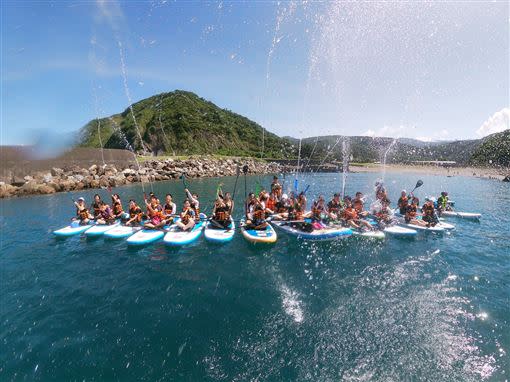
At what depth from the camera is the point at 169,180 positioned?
2272 inches

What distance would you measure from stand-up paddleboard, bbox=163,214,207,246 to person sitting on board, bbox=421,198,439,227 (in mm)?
16909

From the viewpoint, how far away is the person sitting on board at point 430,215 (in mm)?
21297

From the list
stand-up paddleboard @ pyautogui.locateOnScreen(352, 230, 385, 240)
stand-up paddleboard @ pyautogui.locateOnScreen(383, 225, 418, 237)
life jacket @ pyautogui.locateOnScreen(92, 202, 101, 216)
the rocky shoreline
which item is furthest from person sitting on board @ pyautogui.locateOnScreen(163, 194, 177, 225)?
stand-up paddleboard @ pyautogui.locateOnScreen(383, 225, 418, 237)

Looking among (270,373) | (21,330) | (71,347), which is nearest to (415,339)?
(270,373)

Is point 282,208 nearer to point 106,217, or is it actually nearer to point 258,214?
point 258,214

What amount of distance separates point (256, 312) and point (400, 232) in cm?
1340

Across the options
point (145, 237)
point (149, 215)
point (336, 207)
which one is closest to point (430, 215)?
point (336, 207)

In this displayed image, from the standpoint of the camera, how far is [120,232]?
19203 millimetres

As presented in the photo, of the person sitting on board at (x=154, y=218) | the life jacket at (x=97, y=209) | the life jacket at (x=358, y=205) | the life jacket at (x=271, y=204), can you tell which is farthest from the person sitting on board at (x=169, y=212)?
the life jacket at (x=358, y=205)

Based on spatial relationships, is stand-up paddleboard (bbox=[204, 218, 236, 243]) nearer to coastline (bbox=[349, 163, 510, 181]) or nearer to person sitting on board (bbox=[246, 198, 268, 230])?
person sitting on board (bbox=[246, 198, 268, 230])

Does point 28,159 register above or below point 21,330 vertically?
above

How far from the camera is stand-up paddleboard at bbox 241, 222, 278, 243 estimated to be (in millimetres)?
17505

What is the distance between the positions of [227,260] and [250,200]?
6.81m

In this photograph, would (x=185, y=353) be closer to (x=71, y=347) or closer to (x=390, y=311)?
(x=71, y=347)
